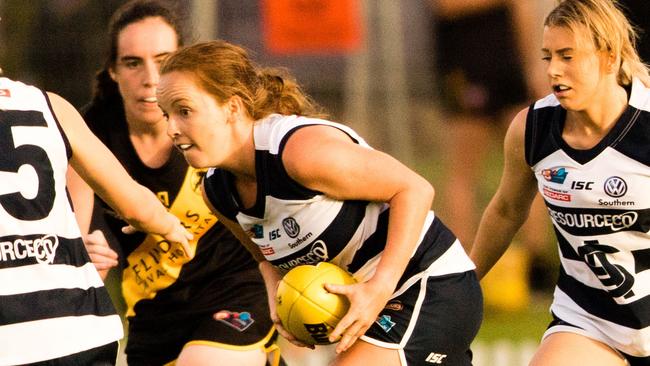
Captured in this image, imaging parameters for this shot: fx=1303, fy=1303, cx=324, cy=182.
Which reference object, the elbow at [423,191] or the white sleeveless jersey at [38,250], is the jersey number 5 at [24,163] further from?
the elbow at [423,191]

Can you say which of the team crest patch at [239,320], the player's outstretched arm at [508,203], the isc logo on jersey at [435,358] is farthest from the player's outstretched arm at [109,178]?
the player's outstretched arm at [508,203]

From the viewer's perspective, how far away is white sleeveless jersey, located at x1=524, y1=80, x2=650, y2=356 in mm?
4742

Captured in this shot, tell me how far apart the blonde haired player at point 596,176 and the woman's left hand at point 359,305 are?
94cm

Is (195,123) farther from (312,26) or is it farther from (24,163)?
(312,26)

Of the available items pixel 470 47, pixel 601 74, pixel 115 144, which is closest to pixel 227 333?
pixel 115 144

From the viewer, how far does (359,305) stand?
4.20m

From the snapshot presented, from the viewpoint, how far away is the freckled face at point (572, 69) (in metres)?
4.75

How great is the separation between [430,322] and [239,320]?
4.07 feet

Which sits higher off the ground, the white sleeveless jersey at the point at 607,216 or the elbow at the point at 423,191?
the elbow at the point at 423,191

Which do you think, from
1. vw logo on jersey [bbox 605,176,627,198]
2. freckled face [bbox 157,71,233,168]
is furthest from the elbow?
vw logo on jersey [bbox 605,176,627,198]

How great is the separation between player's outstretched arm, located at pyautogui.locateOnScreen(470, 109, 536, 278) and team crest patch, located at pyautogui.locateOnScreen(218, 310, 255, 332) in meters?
0.98

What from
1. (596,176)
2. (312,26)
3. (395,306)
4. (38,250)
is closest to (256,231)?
(395,306)

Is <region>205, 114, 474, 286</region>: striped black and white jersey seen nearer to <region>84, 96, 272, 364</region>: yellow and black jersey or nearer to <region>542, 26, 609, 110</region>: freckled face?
<region>542, 26, 609, 110</region>: freckled face

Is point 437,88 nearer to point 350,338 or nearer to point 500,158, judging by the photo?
point 500,158
